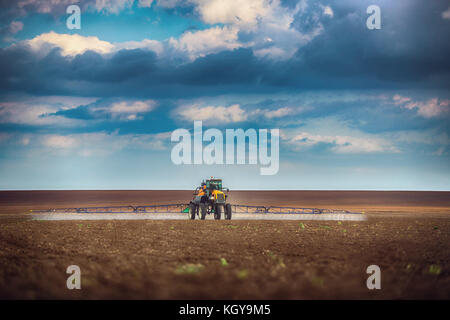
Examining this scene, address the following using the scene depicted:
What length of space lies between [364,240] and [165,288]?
1235 cm

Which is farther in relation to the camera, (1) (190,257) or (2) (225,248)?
(2) (225,248)

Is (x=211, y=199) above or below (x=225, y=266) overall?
above

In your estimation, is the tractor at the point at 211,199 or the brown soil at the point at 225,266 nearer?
the brown soil at the point at 225,266

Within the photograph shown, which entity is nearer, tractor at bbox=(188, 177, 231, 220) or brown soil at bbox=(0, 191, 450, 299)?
brown soil at bbox=(0, 191, 450, 299)

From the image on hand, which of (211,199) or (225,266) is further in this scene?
(211,199)

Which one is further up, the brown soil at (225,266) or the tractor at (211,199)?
the tractor at (211,199)

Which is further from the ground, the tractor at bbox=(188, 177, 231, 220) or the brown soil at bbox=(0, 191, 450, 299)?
the tractor at bbox=(188, 177, 231, 220)
